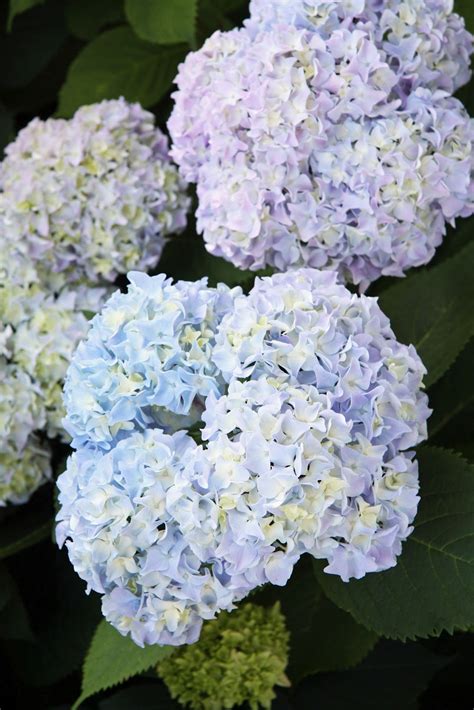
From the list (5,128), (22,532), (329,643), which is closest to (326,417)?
(329,643)

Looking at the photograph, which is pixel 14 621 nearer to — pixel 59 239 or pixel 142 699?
pixel 142 699

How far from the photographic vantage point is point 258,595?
1.20 meters

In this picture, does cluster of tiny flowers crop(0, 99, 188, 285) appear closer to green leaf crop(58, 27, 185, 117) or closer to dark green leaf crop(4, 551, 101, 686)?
green leaf crop(58, 27, 185, 117)

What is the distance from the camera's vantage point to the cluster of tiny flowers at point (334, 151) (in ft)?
3.38

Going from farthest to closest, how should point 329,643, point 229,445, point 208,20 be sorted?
1. point 208,20
2. point 329,643
3. point 229,445

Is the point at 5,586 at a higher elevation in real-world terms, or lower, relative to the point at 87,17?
lower

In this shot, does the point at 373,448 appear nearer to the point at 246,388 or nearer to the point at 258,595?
the point at 246,388

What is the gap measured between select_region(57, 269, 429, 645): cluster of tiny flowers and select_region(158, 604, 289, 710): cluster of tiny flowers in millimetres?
222

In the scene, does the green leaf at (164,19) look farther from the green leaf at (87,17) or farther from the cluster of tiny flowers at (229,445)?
the cluster of tiny flowers at (229,445)

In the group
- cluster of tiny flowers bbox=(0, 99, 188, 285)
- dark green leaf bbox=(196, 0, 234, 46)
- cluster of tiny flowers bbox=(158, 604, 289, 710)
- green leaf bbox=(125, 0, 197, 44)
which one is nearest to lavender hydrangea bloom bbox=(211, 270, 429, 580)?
cluster of tiny flowers bbox=(158, 604, 289, 710)

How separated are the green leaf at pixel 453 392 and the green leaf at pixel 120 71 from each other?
582 mm

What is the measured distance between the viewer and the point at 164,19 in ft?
4.33

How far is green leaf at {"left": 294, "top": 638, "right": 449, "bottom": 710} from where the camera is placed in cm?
118

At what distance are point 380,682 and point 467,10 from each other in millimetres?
791
